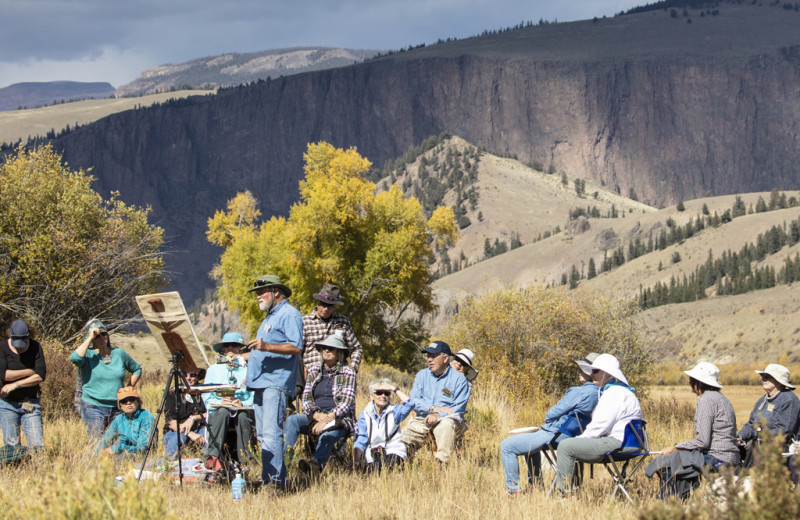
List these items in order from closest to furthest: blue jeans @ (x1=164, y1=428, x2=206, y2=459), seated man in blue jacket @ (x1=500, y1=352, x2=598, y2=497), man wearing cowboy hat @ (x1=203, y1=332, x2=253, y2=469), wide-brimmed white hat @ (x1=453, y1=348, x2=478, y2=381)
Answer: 1. seated man in blue jacket @ (x1=500, y1=352, x2=598, y2=497)
2. man wearing cowboy hat @ (x1=203, y1=332, x2=253, y2=469)
3. blue jeans @ (x1=164, y1=428, x2=206, y2=459)
4. wide-brimmed white hat @ (x1=453, y1=348, x2=478, y2=381)


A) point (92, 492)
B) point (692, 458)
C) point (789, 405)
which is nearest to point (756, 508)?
point (692, 458)

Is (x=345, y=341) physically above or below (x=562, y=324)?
above

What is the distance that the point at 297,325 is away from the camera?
25.4ft

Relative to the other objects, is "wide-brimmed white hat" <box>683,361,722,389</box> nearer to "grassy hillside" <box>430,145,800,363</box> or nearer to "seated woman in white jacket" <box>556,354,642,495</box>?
"seated woman in white jacket" <box>556,354,642,495</box>

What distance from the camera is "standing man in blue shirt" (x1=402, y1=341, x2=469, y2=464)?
28.8ft

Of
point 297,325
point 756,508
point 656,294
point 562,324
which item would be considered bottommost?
point 656,294

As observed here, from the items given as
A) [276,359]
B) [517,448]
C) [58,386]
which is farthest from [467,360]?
[58,386]

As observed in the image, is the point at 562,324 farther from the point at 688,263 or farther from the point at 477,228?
the point at 477,228

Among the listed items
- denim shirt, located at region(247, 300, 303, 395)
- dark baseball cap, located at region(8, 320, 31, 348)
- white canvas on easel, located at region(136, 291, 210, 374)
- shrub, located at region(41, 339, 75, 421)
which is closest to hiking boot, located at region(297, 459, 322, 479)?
denim shirt, located at region(247, 300, 303, 395)

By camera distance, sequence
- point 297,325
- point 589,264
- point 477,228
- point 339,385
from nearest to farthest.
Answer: point 297,325
point 339,385
point 589,264
point 477,228

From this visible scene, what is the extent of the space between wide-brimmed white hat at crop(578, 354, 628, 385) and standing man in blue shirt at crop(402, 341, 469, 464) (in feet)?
5.52

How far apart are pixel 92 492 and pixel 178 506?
2.34 meters

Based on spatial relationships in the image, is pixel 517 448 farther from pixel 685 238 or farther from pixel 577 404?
pixel 685 238

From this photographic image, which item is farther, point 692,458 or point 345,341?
point 345,341
